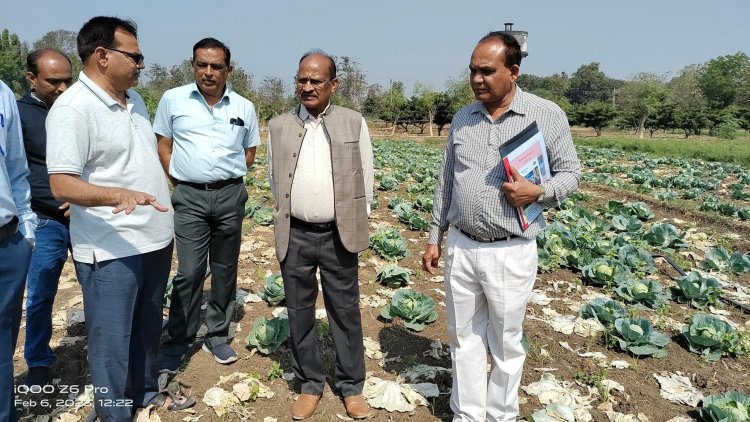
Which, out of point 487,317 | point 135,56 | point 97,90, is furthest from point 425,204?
point 97,90

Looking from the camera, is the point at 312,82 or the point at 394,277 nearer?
the point at 312,82

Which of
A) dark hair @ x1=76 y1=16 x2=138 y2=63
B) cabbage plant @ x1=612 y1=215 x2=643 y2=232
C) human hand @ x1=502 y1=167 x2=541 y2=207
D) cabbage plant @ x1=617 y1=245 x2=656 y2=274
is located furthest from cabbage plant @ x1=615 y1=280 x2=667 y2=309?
dark hair @ x1=76 y1=16 x2=138 y2=63

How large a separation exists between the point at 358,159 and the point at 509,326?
1.34 m

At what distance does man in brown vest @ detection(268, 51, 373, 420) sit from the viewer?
9.37ft

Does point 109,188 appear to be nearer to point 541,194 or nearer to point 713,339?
point 541,194

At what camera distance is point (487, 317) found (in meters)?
2.82

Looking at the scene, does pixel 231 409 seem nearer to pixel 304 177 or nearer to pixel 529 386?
pixel 304 177

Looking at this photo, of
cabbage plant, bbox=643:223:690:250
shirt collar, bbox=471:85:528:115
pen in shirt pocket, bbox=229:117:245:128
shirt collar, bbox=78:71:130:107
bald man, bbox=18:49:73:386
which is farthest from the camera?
cabbage plant, bbox=643:223:690:250

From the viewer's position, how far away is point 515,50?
7.93ft

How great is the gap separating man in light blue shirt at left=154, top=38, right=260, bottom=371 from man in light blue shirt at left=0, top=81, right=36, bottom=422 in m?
1.03

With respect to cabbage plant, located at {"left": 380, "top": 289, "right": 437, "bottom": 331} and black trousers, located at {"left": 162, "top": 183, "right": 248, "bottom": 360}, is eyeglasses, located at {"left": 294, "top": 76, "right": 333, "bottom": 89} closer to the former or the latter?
black trousers, located at {"left": 162, "top": 183, "right": 248, "bottom": 360}

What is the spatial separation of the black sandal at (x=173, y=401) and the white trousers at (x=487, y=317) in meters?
1.80

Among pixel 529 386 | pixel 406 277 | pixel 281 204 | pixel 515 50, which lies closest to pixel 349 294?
pixel 281 204

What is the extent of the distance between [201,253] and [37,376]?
1.47m
